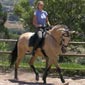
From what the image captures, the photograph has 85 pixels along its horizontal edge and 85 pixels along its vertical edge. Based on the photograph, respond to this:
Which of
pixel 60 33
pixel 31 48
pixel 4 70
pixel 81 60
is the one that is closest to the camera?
pixel 60 33

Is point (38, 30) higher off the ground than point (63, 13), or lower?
higher

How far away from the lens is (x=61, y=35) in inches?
353

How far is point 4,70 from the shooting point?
11953mm

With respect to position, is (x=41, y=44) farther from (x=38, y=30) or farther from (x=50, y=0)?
(x=50, y=0)

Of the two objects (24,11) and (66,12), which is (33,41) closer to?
(66,12)

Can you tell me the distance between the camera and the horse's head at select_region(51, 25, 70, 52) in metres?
8.82

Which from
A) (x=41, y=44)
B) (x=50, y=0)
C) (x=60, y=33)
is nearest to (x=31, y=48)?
(x=41, y=44)

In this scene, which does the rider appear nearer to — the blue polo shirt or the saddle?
the blue polo shirt

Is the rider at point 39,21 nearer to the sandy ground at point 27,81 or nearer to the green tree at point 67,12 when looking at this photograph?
the sandy ground at point 27,81

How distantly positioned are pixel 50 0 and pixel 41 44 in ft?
64.1

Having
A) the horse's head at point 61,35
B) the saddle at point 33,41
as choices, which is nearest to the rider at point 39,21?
the saddle at point 33,41

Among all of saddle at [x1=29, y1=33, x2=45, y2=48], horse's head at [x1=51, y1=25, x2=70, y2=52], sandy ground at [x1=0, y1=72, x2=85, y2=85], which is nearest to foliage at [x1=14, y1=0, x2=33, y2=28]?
sandy ground at [x1=0, y1=72, x2=85, y2=85]

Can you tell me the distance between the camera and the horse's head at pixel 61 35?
882cm

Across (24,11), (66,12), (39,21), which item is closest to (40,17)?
(39,21)
